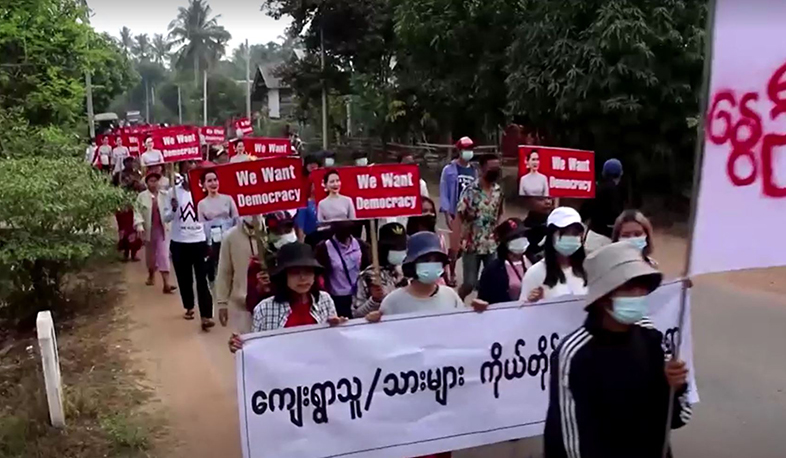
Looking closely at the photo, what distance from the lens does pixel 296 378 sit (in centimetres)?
438

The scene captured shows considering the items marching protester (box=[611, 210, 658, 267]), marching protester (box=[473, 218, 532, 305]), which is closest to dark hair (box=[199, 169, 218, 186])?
marching protester (box=[473, 218, 532, 305])

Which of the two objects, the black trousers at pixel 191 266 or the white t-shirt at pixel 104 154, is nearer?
the black trousers at pixel 191 266

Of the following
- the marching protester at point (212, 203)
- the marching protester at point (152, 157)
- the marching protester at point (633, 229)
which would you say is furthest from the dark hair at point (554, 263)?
the marching protester at point (152, 157)

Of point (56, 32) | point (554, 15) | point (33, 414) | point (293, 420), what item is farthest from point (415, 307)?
point (554, 15)

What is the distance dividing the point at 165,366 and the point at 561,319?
14.0ft

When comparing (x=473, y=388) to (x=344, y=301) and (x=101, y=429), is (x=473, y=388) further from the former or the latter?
(x=101, y=429)

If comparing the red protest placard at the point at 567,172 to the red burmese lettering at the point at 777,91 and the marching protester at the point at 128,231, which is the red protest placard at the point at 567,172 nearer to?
the red burmese lettering at the point at 777,91

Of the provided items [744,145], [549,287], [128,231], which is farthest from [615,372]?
[128,231]

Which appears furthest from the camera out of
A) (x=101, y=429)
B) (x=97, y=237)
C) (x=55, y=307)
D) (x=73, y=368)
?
(x=55, y=307)

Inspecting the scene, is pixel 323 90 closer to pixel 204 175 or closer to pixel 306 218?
pixel 306 218

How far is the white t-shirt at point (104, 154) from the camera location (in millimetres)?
17547

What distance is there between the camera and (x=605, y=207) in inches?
300

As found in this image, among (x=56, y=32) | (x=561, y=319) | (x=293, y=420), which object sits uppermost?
(x=56, y=32)

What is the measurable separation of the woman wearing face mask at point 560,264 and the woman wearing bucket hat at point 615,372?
2080mm
